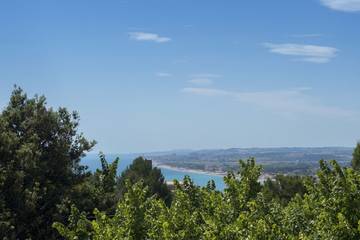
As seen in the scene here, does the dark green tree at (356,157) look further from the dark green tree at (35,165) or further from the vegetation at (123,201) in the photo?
the dark green tree at (35,165)

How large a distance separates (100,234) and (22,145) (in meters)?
13.1

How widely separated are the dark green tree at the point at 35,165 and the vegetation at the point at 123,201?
0.04m

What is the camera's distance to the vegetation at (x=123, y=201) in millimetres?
12227

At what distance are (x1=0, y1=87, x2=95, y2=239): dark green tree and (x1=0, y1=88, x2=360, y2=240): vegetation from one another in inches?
1.6

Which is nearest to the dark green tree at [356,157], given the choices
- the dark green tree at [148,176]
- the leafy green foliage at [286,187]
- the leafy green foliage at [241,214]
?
the leafy green foliage at [286,187]

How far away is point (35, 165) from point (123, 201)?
1103cm

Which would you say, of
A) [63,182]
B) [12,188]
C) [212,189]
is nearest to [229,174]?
[212,189]

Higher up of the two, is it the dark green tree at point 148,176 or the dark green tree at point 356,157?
the dark green tree at point 356,157

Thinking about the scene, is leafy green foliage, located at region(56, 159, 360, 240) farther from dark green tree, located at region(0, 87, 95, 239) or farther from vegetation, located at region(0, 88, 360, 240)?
dark green tree, located at region(0, 87, 95, 239)

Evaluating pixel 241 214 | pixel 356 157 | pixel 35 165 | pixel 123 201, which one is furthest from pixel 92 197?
pixel 356 157

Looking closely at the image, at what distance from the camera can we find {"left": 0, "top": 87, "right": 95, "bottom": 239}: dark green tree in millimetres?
22891

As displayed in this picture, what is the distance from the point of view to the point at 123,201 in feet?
46.5

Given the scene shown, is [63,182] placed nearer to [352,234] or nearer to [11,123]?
[11,123]

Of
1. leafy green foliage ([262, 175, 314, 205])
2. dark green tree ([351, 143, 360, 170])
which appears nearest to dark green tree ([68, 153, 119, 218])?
leafy green foliage ([262, 175, 314, 205])
